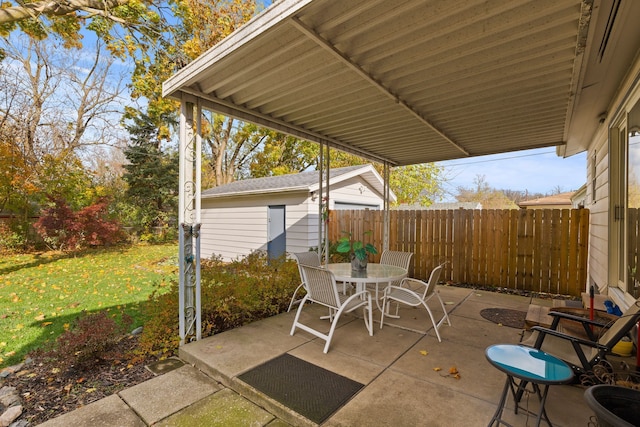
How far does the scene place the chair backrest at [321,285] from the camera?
3.05 metres

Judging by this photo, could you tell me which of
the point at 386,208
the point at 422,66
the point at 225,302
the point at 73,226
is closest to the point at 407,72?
the point at 422,66

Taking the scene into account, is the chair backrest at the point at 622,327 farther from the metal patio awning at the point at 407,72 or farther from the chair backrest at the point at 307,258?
the chair backrest at the point at 307,258

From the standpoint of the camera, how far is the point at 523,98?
3.43m

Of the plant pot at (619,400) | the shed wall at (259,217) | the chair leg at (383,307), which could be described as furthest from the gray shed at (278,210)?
the plant pot at (619,400)

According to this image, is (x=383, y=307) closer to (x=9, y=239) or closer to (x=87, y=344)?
(x=87, y=344)

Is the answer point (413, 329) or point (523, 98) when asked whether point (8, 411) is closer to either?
point (413, 329)

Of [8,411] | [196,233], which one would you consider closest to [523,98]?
[196,233]

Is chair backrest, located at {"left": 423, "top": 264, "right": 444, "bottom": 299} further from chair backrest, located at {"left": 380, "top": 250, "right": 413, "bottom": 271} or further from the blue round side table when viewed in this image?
the blue round side table

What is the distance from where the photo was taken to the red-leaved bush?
10023 mm

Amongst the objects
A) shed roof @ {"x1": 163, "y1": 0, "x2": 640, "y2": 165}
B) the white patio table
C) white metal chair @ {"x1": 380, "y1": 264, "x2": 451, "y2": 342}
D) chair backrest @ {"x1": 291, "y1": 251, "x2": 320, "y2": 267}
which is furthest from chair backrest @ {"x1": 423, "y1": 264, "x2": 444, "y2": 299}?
shed roof @ {"x1": 163, "y1": 0, "x2": 640, "y2": 165}

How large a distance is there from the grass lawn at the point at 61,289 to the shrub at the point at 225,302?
66 cm

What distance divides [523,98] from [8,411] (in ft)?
18.5

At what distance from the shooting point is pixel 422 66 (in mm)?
2795

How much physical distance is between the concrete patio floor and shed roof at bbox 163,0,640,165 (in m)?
2.73
